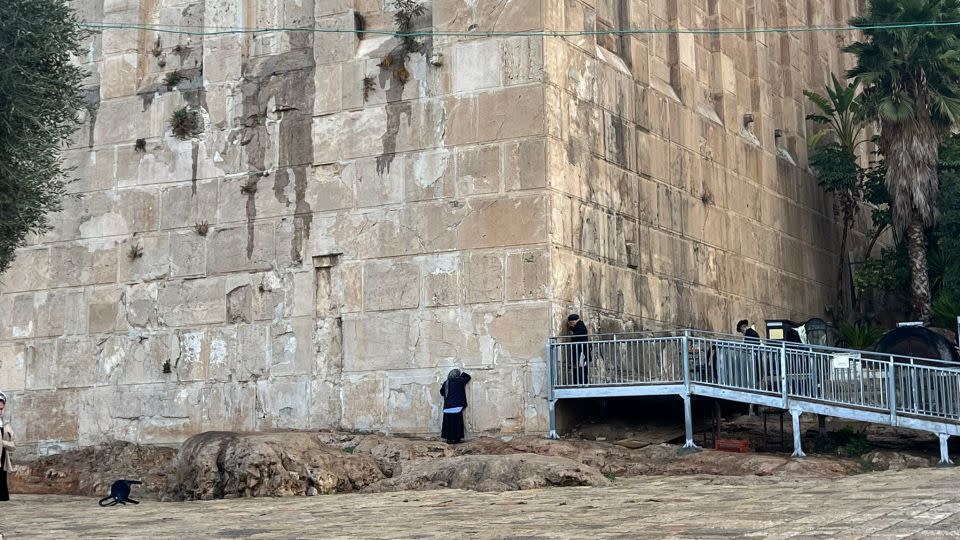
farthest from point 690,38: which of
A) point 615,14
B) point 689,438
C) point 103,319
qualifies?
point 103,319

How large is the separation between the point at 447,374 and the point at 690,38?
10449 millimetres

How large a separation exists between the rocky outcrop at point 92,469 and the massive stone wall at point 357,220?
60 centimetres

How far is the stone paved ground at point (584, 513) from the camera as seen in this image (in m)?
13.6

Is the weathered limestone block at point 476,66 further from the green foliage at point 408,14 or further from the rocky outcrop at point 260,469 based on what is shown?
the rocky outcrop at point 260,469

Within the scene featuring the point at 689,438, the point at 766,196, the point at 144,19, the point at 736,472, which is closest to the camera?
the point at 736,472

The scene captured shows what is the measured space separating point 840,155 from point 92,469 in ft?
66.4

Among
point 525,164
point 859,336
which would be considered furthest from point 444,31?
point 859,336

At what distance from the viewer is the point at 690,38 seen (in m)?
31.3

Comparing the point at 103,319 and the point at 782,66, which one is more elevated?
the point at 782,66

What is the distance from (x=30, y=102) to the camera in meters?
17.0

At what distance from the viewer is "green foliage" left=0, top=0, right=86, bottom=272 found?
16.8 m

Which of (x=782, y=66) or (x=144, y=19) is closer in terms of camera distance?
(x=144, y=19)

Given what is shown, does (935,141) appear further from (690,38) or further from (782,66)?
(690,38)

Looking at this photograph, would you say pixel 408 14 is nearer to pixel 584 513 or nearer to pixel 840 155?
pixel 584 513
